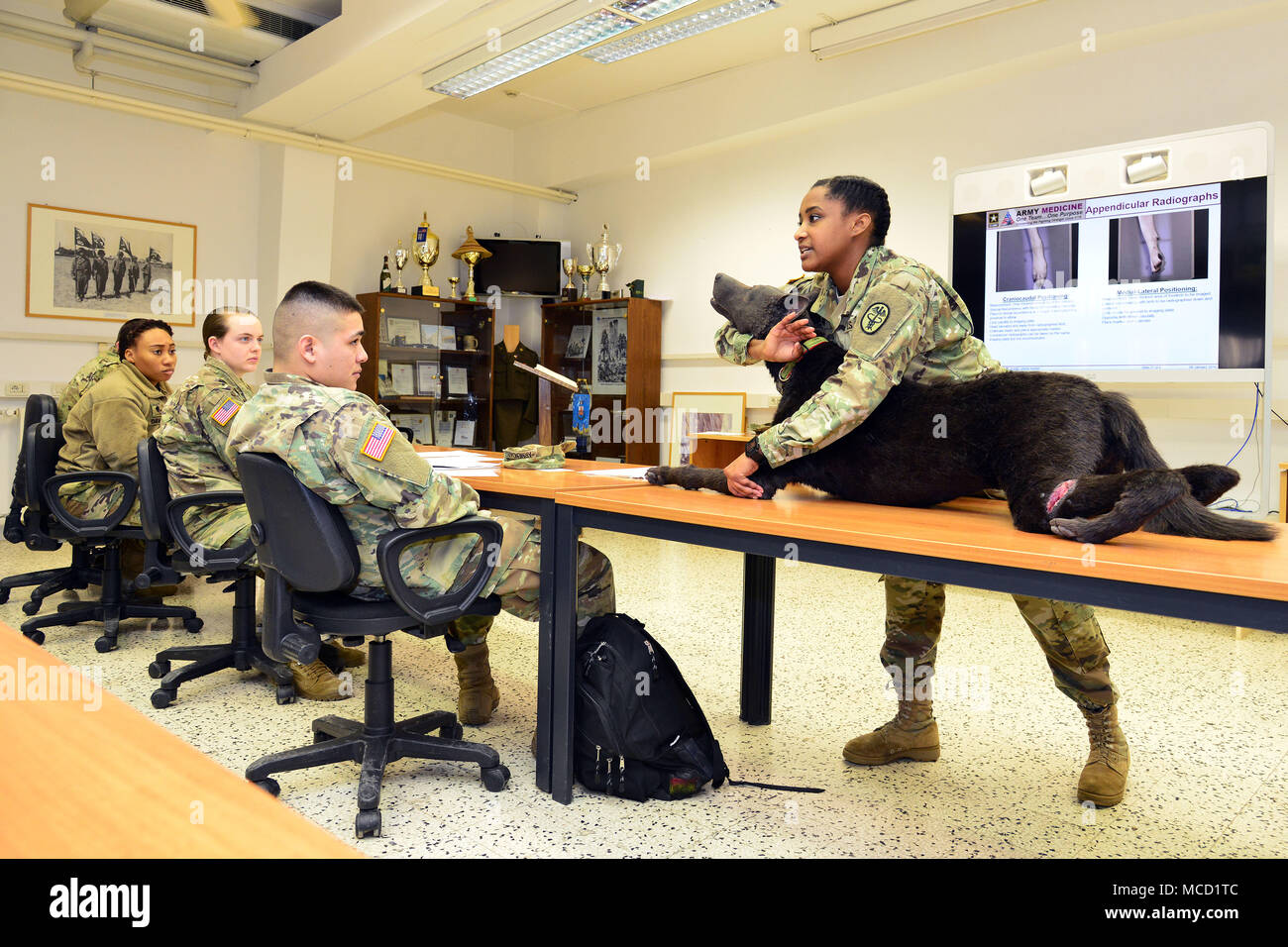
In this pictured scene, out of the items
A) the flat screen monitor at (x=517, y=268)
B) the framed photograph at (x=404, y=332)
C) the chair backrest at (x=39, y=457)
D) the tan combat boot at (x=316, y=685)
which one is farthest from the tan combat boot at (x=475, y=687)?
the flat screen monitor at (x=517, y=268)

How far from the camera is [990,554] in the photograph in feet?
4.40

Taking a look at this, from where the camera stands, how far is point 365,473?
1.88 meters

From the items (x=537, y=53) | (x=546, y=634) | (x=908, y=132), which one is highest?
(x=537, y=53)

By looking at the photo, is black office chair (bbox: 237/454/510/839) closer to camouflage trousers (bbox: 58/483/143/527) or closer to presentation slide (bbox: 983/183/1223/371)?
camouflage trousers (bbox: 58/483/143/527)

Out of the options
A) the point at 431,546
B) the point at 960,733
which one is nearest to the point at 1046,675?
the point at 960,733

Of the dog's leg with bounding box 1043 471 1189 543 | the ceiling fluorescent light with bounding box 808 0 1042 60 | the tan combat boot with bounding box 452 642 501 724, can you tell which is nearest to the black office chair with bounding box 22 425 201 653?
the tan combat boot with bounding box 452 642 501 724

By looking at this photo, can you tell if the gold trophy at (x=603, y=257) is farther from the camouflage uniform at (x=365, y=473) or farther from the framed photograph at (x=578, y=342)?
the camouflage uniform at (x=365, y=473)

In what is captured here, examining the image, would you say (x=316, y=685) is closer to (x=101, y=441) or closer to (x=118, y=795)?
(x=101, y=441)

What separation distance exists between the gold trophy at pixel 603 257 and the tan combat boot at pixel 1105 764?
221 inches

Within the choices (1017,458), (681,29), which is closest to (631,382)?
(681,29)

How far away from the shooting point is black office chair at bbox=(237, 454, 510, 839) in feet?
6.18

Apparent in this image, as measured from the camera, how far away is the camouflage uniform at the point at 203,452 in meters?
2.80

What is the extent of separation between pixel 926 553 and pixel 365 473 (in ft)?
3.87

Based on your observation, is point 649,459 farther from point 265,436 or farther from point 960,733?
point 265,436
